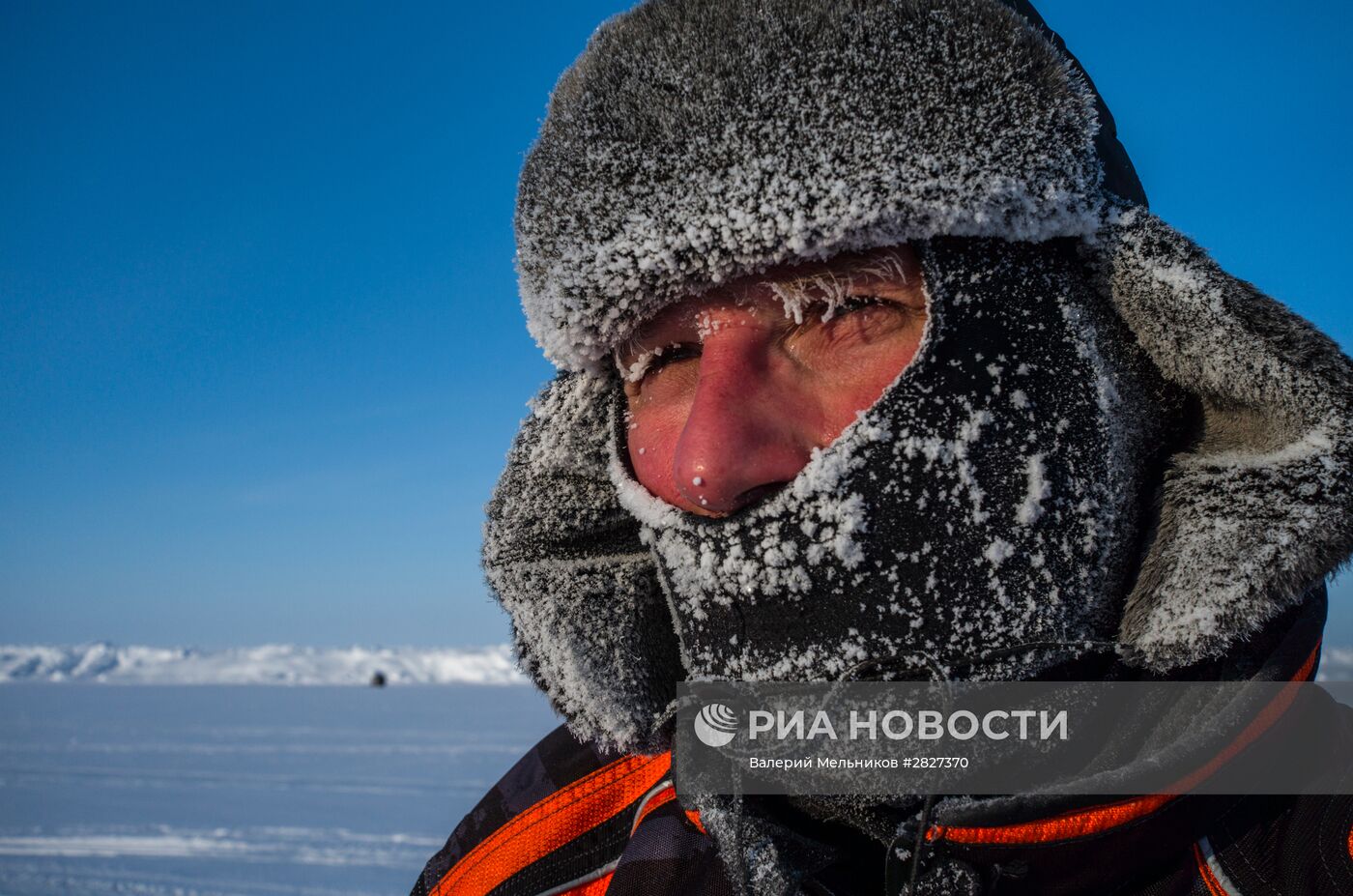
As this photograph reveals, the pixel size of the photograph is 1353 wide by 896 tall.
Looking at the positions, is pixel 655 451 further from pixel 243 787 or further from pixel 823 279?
pixel 243 787

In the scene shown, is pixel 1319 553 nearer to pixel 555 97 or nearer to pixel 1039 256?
pixel 1039 256

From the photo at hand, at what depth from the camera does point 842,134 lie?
1.01 meters

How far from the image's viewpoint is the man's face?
1090mm

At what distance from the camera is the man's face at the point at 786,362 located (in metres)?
1.09

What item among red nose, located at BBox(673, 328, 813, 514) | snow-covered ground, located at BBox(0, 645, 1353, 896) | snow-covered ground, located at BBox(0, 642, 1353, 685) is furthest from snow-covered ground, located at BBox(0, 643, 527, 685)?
red nose, located at BBox(673, 328, 813, 514)

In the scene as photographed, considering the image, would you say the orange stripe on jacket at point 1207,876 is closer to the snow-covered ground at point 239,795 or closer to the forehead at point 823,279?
the forehead at point 823,279

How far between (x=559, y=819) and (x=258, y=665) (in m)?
27.8

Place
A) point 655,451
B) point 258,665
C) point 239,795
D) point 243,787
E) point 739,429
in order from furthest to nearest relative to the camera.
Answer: point 258,665, point 243,787, point 239,795, point 655,451, point 739,429

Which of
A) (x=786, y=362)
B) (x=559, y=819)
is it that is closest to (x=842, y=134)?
(x=786, y=362)

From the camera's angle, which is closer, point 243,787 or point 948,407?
point 948,407

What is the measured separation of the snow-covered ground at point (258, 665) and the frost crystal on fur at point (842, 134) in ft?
62.0

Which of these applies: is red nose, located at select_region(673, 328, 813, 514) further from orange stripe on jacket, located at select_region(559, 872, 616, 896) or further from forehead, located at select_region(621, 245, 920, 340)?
orange stripe on jacket, located at select_region(559, 872, 616, 896)

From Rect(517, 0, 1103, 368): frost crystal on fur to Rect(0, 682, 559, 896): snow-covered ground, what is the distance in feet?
14.1

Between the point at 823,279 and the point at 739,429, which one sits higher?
the point at 823,279
